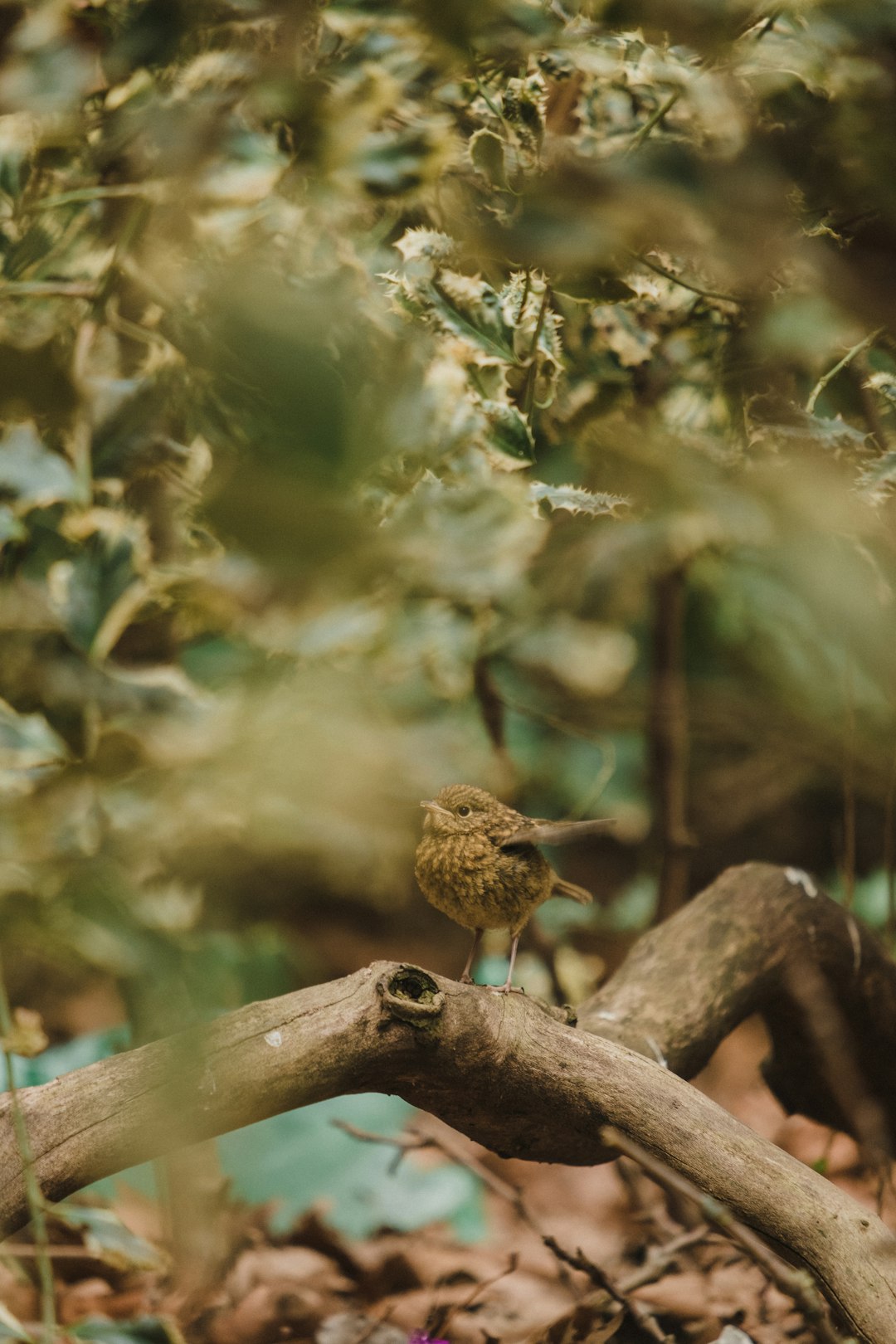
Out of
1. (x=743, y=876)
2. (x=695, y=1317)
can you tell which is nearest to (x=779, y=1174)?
(x=695, y=1317)

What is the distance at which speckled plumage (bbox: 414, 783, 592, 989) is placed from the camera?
1521 millimetres

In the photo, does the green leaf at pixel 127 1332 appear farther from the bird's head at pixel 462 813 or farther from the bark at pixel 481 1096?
the bird's head at pixel 462 813

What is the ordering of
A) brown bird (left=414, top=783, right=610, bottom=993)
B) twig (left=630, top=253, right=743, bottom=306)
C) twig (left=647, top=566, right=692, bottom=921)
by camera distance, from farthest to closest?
1. twig (left=647, top=566, right=692, bottom=921)
2. brown bird (left=414, top=783, right=610, bottom=993)
3. twig (left=630, top=253, right=743, bottom=306)

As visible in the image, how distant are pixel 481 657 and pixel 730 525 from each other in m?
1.76

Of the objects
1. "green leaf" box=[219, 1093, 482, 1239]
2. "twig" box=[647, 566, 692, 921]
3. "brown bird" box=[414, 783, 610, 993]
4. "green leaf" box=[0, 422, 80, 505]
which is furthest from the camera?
"twig" box=[647, 566, 692, 921]

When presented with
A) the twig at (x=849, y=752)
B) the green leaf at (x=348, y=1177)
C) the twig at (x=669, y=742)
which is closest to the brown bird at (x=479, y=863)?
the twig at (x=849, y=752)

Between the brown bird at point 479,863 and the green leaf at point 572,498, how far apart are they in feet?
1.62

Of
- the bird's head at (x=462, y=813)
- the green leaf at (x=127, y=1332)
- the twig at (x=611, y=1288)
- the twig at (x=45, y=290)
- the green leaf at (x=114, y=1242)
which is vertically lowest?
Answer: the twig at (x=611, y=1288)

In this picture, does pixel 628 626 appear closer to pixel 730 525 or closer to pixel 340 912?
pixel 340 912

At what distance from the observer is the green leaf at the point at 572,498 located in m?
0.93

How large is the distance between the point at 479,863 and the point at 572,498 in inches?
25.0

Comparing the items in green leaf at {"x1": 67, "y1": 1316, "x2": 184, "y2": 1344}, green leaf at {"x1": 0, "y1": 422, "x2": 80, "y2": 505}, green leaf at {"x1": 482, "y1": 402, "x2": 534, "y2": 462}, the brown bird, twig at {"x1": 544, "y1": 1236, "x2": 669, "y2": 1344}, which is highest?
green leaf at {"x1": 0, "y1": 422, "x2": 80, "y2": 505}

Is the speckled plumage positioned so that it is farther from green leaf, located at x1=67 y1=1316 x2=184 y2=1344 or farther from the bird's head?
green leaf, located at x1=67 y1=1316 x2=184 y2=1344

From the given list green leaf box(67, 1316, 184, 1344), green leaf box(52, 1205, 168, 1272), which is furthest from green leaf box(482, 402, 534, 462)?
green leaf box(52, 1205, 168, 1272)
